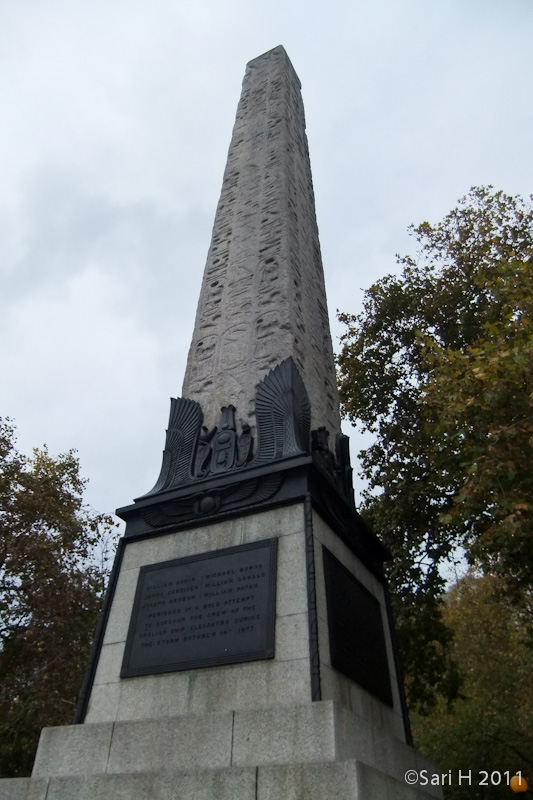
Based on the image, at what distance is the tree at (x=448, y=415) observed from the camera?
7.16 metres

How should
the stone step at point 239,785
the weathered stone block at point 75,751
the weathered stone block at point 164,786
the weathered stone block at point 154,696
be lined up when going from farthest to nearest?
1. the weathered stone block at point 154,696
2. the weathered stone block at point 75,751
3. the weathered stone block at point 164,786
4. the stone step at point 239,785

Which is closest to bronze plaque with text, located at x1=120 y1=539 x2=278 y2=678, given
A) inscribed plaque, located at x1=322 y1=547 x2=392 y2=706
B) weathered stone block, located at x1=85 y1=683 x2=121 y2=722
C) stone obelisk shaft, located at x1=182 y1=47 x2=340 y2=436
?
weathered stone block, located at x1=85 y1=683 x2=121 y2=722

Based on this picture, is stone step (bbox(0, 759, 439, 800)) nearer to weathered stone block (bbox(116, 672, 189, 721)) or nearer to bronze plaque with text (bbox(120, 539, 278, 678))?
weathered stone block (bbox(116, 672, 189, 721))

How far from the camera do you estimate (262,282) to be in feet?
22.6

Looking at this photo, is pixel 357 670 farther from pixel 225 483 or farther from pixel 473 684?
pixel 473 684

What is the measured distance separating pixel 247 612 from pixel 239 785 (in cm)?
112

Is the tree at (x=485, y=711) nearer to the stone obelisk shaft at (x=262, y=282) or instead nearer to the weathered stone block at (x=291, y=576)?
the stone obelisk shaft at (x=262, y=282)

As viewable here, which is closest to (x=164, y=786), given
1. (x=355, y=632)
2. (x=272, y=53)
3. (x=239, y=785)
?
(x=239, y=785)

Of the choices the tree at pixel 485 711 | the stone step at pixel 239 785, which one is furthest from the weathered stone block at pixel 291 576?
the tree at pixel 485 711

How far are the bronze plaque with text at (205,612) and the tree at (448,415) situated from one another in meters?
3.18

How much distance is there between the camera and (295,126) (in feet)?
31.8

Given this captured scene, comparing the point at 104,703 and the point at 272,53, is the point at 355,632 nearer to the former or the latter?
the point at 104,703

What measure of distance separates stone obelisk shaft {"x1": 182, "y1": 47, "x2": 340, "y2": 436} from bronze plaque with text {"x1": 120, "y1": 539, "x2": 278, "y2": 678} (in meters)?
1.47

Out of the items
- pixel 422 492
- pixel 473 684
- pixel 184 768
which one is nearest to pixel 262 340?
pixel 184 768
